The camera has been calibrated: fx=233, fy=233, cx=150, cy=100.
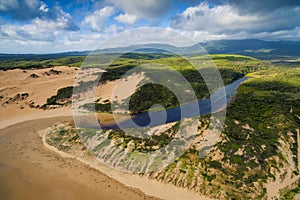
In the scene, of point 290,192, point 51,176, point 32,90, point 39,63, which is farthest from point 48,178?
point 39,63

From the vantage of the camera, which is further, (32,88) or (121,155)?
(32,88)

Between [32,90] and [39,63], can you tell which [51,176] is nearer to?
[32,90]

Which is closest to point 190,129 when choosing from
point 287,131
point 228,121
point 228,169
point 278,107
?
point 228,121

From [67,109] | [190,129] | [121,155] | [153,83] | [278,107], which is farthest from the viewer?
[153,83]

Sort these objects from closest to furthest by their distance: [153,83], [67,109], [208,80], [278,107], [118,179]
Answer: [118,179] < [278,107] < [67,109] < [153,83] < [208,80]

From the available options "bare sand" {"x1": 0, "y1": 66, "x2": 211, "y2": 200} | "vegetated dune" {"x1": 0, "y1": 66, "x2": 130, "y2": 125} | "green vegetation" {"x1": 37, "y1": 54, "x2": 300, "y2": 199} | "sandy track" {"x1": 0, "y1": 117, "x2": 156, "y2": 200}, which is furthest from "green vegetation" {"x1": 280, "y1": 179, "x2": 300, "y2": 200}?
"vegetated dune" {"x1": 0, "y1": 66, "x2": 130, "y2": 125}

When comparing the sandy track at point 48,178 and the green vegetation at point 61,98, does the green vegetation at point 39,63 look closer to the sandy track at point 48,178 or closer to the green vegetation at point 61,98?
the green vegetation at point 61,98

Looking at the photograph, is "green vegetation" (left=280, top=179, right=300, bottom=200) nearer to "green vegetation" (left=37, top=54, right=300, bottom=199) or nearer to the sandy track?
"green vegetation" (left=37, top=54, right=300, bottom=199)

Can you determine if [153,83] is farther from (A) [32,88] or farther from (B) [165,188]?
(B) [165,188]
